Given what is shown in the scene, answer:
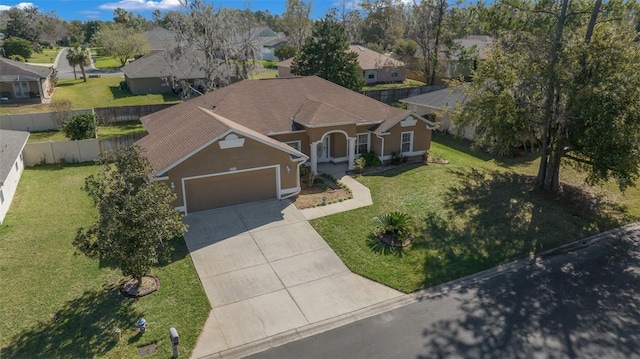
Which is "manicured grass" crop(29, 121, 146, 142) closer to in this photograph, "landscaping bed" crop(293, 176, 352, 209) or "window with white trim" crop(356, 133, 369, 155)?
"landscaping bed" crop(293, 176, 352, 209)

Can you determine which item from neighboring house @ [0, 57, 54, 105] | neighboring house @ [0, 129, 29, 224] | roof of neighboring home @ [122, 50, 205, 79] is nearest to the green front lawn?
neighboring house @ [0, 57, 54, 105]

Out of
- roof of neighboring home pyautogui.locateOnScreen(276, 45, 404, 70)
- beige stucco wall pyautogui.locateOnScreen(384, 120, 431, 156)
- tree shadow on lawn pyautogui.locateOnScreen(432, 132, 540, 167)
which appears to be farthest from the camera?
roof of neighboring home pyautogui.locateOnScreen(276, 45, 404, 70)

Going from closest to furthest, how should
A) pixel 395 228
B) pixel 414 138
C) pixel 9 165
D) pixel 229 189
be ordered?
pixel 395 228 < pixel 229 189 < pixel 9 165 < pixel 414 138

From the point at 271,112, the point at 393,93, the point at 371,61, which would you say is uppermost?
the point at 371,61

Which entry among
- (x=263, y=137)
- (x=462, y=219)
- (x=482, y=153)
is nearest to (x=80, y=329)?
(x=263, y=137)

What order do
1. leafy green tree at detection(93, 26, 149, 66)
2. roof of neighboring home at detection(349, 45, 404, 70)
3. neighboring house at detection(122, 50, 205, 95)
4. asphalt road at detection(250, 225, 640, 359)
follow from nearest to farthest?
asphalt road at detection(250, 225, 640, 359) → neighboring house at detection(122, 50, 205, 95) → roof of neighboring home at detection(349, 45, 404, 70) → leafy green tree at detection(93, 26, 149, 66)

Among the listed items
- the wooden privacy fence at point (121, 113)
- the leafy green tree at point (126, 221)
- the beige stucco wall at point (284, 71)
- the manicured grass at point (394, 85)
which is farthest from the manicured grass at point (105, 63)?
the leafy green tree at point (126, 221)

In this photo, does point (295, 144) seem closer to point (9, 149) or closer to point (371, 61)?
point (9, 149)
